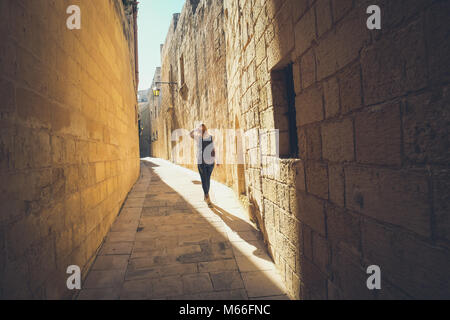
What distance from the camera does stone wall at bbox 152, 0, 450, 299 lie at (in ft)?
2.98

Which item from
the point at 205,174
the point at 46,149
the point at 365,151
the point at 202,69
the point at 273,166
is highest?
the point at 202,69

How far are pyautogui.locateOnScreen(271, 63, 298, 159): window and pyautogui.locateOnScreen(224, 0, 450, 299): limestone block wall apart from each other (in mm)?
286

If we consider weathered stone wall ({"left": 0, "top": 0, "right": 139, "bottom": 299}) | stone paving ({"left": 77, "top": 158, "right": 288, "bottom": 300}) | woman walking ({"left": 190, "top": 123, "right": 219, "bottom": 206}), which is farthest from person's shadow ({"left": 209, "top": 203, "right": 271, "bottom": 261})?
weathered stone wall ({"left": 0, "top": 0, "right": 139, "bottom": 299})

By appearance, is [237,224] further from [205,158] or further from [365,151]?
[365,151]

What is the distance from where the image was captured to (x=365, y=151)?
1237 millimetres

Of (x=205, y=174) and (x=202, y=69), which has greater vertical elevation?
(x=202, y=69)

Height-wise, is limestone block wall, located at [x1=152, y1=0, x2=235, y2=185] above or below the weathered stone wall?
above

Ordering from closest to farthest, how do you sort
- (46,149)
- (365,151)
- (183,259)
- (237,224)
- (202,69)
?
1. (365,151)
2. (46,149)
3. (183,259)
4. (237,224)
5. (202,69)

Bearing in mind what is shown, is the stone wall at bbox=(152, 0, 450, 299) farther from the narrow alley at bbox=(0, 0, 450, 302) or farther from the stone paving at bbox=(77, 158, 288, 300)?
the stone paving at bbox=(77, 158, 288, 300)

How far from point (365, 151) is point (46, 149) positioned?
2.04 meters

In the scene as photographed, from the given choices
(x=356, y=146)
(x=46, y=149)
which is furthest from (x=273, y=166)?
(x=46, y=149)

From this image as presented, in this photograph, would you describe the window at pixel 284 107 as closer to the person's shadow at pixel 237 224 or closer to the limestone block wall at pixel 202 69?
the person's shadow at pixel 237 224

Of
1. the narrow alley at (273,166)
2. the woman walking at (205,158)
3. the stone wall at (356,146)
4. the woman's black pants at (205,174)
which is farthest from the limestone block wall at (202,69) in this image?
the stone wall at (356,146)
